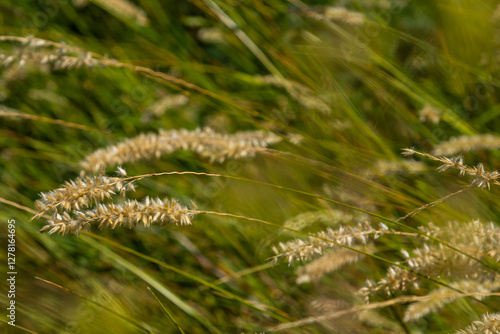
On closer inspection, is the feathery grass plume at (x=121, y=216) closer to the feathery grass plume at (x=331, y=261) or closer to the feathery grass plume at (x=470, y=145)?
the feathery grass plume at (x=331, y=261)

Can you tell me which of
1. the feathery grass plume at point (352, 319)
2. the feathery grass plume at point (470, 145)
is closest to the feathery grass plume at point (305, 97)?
the feathery grass plume at point (470, 145)

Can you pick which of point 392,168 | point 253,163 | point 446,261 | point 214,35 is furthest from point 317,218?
point 214,35

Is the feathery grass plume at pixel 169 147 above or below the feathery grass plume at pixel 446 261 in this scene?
above

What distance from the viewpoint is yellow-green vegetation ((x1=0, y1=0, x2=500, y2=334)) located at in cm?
96

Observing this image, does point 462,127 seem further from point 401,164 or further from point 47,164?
point 47,164

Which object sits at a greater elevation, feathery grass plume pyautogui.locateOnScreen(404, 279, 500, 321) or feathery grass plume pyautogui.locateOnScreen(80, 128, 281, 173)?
feathery grass plume pyautogui.locateOnScreen(80, 128, 281, 173)

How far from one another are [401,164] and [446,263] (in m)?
0.40

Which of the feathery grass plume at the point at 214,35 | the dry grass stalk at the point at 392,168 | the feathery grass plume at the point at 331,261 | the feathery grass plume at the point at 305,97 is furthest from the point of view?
the feathery grass plume at the point at 214,35

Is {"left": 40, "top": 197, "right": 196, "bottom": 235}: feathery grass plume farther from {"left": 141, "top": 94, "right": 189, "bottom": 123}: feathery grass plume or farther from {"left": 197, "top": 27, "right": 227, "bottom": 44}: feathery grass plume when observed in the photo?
{"left": 197, "top": 27, "right": 227, "bottom": 44}: feathery grass plume

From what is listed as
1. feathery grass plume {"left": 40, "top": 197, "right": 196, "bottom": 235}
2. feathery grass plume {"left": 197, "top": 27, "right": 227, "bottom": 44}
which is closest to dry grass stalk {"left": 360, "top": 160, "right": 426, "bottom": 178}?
feathery grass plume {"left": 40, "top": 197, "right": 196, "bottom": 235}

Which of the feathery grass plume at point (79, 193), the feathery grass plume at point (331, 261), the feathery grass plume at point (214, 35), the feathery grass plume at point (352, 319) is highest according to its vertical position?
the feathery grass plume at point (214, 35)

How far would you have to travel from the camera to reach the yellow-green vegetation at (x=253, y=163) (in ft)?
3.15

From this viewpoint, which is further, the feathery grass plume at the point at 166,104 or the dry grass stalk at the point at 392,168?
the feathery grass plume at the point at 166,104

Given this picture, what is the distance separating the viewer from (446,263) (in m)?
0.81
